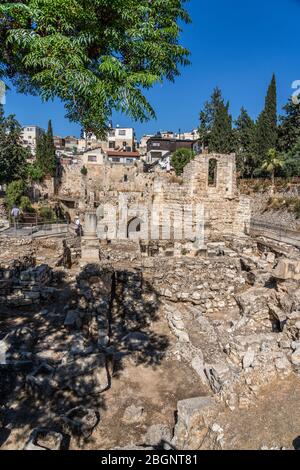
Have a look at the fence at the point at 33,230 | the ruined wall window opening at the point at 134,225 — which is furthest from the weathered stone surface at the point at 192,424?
the ruined wall window opening at the point at 134,225

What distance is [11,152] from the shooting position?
112 ft

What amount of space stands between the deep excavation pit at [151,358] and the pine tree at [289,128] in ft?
105

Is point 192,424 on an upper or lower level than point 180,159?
lower

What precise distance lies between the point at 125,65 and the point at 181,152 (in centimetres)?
4098

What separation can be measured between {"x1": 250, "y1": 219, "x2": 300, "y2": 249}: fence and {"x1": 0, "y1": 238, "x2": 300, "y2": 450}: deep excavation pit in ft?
25.1

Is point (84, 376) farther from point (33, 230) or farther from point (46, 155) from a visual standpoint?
point (46, 155)

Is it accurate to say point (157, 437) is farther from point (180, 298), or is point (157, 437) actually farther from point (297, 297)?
point (180, 298)

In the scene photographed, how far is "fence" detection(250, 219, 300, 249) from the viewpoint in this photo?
17931 millimetres

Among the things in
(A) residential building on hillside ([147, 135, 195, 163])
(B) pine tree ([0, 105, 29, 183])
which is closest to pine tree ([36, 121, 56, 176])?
(B) pine tree ([0, 105, 29, 183])

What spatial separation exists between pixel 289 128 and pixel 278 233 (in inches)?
912

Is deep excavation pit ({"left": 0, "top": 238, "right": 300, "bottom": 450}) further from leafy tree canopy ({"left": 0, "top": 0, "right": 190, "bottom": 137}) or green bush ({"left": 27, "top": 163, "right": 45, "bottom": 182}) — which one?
green bush ({"left": 27, "top": 163, "right": 45, "bottom": 182})

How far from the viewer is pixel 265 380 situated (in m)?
5.57

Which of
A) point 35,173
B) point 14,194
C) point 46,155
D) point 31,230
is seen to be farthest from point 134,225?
point 46,155

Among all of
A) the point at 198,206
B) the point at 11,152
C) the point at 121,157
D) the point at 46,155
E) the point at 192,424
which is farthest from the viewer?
the point at 121,157
